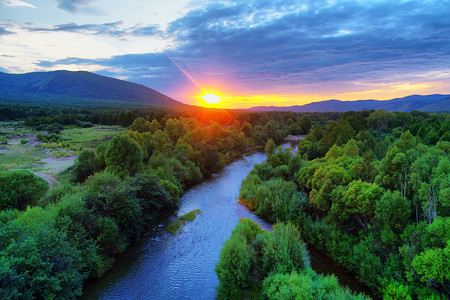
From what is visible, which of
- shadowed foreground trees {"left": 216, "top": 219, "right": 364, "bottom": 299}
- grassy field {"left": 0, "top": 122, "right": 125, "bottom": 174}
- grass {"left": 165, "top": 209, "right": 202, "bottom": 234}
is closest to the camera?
shadowed foreground trees {"left": 216, "top": 219, "right": 364, "bottom": 299}

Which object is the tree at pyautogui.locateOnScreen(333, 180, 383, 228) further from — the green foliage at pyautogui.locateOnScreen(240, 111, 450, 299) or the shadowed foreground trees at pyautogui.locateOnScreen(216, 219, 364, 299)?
the shadowed foreground trees at pyautogui.locateOnScreen(216, 219, 364, 299)

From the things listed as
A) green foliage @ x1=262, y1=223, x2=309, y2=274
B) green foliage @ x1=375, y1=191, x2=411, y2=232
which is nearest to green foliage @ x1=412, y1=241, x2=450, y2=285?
green foliage @ x1=375, y1=191, x2=411, y2=232

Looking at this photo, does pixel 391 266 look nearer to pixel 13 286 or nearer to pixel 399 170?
pixel 399 170

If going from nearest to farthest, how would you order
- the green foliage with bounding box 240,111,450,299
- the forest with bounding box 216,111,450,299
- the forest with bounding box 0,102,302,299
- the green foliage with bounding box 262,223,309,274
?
the forest with bounding box 0,102,302,299 < the forest with bounding box 216,111,450,299 < the green foliage with bounding box 240,111,450,299 < the green foliage with bounding box 262,223,309,274

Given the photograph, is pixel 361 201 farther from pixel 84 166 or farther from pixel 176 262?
pixel 84 166

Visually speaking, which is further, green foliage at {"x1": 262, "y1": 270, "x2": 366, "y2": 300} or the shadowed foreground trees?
the shadowed foreground trees

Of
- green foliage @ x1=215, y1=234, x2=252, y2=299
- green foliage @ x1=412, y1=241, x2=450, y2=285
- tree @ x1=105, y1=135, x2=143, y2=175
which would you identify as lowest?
green foliage @ x1=215, y1=234, x2=252, y2=299

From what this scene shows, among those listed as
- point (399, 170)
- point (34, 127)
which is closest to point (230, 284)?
point (399, 170)
